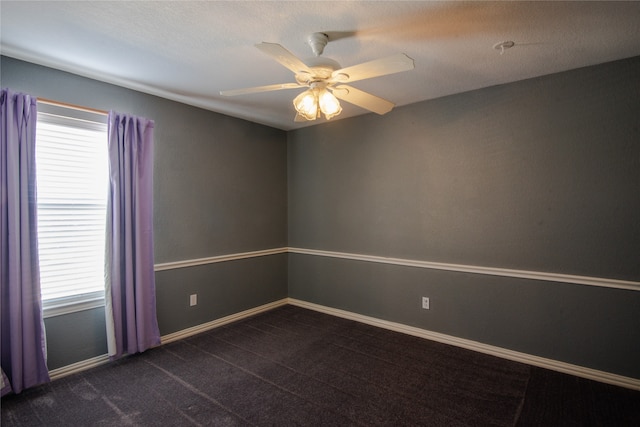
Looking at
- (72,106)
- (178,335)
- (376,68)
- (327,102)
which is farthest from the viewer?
(178,335)

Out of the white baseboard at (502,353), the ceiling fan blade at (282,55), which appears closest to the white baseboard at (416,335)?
the white baseboard at (502,353)

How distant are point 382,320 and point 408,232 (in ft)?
3.39

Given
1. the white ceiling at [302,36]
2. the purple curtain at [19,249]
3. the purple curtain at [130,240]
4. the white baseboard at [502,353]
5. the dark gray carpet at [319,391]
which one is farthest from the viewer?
the purple curtain at [130,240]

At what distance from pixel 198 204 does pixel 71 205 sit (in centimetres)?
110

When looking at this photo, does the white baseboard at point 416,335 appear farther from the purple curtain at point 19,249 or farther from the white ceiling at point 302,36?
the white ceiling at point 302,36

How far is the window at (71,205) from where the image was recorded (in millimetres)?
2385

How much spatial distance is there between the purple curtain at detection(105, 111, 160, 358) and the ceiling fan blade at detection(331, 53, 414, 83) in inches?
77.5

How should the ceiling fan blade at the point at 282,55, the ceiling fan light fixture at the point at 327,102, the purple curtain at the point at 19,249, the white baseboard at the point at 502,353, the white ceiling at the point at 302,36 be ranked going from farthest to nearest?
the white baseboard at the point at 502,353
the purple curtain at the point at 19,249
the ceiling fan light fixture at the point at 327,102
the white ceiling at the point at 302,36
the ceiling fan blade at the point at 282,55

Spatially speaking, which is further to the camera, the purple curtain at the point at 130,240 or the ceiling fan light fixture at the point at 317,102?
the purple curtain at the point at 130,240

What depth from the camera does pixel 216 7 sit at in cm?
168

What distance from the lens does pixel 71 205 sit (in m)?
2.51

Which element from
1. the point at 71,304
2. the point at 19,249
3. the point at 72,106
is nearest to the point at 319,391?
the point at 71,304

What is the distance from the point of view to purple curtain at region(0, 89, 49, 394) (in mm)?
2141

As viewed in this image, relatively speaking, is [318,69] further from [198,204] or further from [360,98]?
[198,204]
